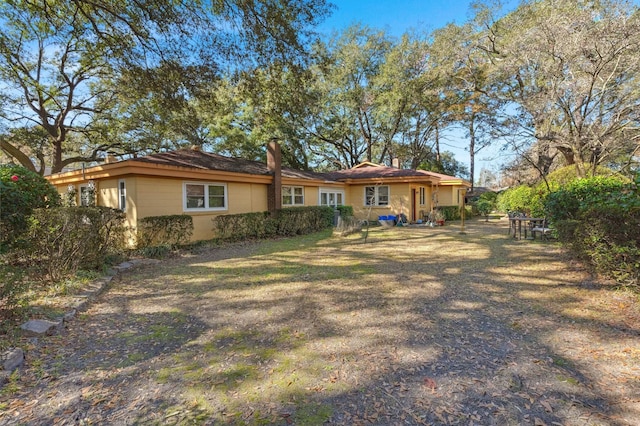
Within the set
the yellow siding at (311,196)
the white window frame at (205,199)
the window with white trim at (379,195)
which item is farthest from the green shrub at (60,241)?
the window with white trim at (379,195)

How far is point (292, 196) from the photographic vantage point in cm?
1501

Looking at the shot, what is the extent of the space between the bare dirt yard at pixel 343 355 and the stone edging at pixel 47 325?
0.10 m

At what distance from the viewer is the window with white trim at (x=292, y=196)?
1466cm

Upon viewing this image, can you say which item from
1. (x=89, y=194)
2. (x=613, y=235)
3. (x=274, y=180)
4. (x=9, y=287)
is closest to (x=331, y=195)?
(x=274, y=180)

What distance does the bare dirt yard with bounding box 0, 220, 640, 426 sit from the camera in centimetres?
221

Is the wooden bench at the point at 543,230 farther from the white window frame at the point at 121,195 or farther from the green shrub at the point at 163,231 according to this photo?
the white window frame at the point at 121,195

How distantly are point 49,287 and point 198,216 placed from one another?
5.81m

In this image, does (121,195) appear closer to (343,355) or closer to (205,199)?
(205,199)

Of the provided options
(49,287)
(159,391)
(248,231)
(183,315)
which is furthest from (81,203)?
(159,391)

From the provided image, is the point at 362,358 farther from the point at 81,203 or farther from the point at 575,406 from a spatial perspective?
the point at 81,203

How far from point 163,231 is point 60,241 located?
3.63 metres

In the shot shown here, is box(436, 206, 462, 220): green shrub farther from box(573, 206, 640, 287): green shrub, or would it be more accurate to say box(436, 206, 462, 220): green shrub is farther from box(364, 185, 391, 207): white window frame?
box(573, 206, 640, 287): green shrub

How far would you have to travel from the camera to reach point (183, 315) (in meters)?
4.09

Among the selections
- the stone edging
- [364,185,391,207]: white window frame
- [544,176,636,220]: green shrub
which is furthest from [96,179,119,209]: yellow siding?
[364,185,391,207]: white window frame
